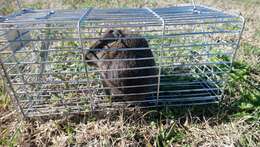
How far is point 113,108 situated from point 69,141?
44cm

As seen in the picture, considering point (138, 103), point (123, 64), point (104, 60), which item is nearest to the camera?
point (104, 60)

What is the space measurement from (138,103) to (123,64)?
1.26ft

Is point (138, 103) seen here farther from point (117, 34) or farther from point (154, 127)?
point (117, 34)

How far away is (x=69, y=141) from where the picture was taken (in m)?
2.02

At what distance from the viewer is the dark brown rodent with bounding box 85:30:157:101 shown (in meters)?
2.07

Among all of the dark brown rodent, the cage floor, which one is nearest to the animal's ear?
the dark brown rodent

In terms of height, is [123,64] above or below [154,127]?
above

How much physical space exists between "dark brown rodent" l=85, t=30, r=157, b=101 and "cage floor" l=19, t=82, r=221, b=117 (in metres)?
0.13

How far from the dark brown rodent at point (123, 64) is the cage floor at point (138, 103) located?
13 cm

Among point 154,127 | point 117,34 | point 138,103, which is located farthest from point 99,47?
point 154,127

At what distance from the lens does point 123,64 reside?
2.08m

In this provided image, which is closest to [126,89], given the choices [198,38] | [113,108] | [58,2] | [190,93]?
[113,108]

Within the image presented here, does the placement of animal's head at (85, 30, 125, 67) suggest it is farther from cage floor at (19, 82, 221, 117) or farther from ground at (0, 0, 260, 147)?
ground at (0, 0, 260, 147)

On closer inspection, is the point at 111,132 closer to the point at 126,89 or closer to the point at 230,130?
the point at 126,89
